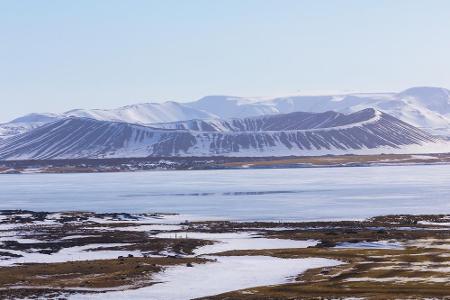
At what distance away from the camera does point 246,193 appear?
13438cm

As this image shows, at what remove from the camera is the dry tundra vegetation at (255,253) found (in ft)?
154

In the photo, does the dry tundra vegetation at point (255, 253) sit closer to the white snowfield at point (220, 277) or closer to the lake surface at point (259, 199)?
the white snowfield at point (220, 277)

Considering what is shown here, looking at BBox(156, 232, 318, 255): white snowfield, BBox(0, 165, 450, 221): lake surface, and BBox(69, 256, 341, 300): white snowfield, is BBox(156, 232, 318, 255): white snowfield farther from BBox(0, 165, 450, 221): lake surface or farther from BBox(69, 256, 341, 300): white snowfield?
BBox(0, 165, 450, 221): lake surface

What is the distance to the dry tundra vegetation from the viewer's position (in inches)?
1853

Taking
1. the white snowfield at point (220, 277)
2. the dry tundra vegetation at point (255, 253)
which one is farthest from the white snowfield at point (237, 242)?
the white snowfield at point (220, 277)

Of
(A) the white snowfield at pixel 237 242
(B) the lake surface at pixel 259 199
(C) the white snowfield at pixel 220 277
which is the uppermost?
(B) the lake surface at pixel 259 199

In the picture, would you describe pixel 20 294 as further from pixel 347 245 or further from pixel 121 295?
pixel 347 245

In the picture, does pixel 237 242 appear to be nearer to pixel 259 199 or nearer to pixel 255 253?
pixel 255 253

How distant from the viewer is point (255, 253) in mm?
63156

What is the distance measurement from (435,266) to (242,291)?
14.5 metres

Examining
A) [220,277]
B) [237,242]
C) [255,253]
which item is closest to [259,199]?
[237,242]

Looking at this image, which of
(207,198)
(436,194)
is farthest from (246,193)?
(436,194)

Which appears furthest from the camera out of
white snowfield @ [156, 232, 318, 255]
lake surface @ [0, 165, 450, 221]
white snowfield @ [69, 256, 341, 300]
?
lake surface @ [0, 165, 450, 221]

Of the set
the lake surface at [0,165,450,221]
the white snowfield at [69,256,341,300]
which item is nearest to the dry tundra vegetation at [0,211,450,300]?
the white snowfield at [69,256,341,300]
